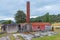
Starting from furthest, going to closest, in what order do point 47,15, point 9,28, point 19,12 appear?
point 19,12
point 47,15
point 9,28

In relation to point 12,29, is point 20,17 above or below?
above

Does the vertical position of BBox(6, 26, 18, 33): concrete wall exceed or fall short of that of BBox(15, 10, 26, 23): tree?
it falls short

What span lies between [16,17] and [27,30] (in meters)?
42.1

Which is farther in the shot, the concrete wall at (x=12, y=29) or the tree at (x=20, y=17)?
the tree at (x=20, y=17)

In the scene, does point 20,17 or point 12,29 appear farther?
point 20,17

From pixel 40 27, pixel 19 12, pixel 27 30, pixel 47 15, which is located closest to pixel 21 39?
pixel 27 30

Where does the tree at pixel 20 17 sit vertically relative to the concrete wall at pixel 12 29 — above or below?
above

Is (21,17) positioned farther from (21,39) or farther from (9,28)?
(21,39)

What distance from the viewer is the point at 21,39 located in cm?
3234

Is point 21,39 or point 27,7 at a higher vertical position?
point 27,7

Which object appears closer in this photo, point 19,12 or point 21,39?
point 21,39

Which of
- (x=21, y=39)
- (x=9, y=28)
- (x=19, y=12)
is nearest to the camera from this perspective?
(x=21, y=39)

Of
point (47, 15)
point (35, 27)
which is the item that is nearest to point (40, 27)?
point (35, 27)

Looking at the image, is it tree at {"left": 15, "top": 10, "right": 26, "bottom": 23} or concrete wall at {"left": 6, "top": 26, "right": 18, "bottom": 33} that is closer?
concrete wall at {"left": 6, "top": 26, "right": 18, "bottom": 33}
